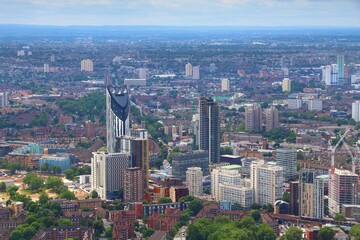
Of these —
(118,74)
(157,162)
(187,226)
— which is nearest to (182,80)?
→ (118,74)

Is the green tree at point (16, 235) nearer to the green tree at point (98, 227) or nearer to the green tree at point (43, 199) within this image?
the green tree at point (98, 227)

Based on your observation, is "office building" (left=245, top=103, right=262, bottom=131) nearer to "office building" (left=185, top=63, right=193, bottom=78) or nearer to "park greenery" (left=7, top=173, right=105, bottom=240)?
"park greenery" (left=7, top=173, right=105, bottom=240)

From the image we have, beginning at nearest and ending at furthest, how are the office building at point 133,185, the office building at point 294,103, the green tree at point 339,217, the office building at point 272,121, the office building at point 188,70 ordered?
the green tree at point 339,217 → the office building at point 133,185 → the office building at point 272,121 → the office building at point 294,103 → the office building at point 188,70

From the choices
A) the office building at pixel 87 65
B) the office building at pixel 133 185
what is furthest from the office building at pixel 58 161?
the office building at pixel 87 65

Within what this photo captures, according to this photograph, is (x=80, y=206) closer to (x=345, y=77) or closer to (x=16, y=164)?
(x=16, y=164)

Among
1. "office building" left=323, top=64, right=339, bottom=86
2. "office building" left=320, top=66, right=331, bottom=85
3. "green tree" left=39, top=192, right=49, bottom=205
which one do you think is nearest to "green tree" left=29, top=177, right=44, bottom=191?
"green tree" left=39, top=192, right=49, bottom=205
